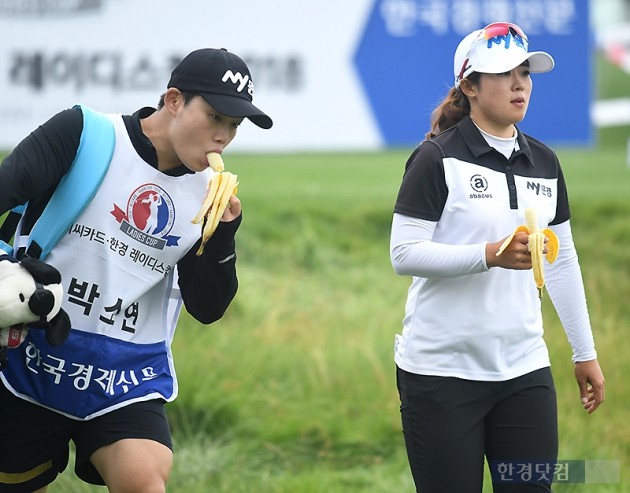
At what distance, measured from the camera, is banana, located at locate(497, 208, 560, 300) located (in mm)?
3262

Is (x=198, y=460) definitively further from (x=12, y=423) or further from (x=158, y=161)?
(x=158, y=161)

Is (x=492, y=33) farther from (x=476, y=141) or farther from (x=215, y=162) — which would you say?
(x=215, y=162)

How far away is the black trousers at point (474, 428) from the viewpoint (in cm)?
348

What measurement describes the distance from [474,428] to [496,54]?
1.23 m

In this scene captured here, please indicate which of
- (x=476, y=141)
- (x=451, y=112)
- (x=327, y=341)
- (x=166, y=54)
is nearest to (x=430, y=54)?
(x=166, y=54)

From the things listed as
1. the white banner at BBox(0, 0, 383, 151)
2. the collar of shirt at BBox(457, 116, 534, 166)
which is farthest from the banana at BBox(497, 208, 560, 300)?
the white banner at BBox(0, 0, 383, 151)

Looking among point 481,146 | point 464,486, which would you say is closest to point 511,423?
point 464,486

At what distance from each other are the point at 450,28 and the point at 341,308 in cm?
288

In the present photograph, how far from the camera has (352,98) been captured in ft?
30.7

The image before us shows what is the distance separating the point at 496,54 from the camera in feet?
11.8

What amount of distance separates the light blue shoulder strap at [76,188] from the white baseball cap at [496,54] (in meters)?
1.22

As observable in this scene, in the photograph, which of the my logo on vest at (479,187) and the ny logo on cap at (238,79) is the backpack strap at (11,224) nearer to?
the ny logo on cap at (238,79)

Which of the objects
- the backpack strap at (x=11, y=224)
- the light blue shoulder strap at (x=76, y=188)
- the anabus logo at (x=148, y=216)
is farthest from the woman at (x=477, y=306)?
the backpack strap at (x=11, y=224)

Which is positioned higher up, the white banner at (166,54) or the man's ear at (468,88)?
the white banner at (166,54)
